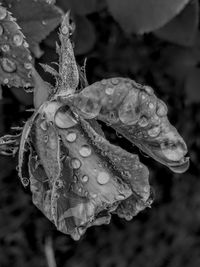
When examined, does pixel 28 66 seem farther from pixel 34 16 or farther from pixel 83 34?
pixel 83 34

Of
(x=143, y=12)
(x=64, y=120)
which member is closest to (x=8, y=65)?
(x=64, y=120)

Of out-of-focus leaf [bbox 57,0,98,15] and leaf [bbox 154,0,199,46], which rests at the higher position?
out-of-focus leaf [bbox 57,0,98,15]

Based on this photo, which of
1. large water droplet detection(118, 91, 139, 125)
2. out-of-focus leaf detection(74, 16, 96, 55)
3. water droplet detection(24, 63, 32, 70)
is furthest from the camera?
out-of-focus leaf detection(74, 16, 96, 55)

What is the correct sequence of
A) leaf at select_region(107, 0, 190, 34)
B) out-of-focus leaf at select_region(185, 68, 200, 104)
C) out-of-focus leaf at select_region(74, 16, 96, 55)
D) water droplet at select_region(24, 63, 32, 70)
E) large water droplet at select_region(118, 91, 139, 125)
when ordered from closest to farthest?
large water droplet at select_region(118, 91, 139, 125), water droplet at select_region(24, 63, 32, 70), leaf at select_region(107, 0, 190, 34), out-of-focus leaf at select_region(74, 16, 96, 55), out-of-focus leaf at select_region(185, 68, 200, 104)

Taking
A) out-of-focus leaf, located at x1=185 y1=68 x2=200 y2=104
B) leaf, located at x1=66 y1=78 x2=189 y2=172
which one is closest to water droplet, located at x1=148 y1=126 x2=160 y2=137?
leaf, located at x1=66 y1=78 x2=189 y2=172

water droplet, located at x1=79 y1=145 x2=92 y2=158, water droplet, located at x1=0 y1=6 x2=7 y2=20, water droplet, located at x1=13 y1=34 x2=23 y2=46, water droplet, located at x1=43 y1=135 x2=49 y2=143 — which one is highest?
water droplet, located at x1=0 y1=6 x2=7 y2=20

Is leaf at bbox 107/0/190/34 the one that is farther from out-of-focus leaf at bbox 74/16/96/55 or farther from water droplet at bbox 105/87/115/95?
water droplet at bbox 105/87/115/95

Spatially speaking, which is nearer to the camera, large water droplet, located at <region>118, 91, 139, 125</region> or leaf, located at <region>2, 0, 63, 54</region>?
large water droplet, located at <region>118, 91, 139, 125</region>

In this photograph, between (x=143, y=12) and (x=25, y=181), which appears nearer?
(x=25, y=181)
